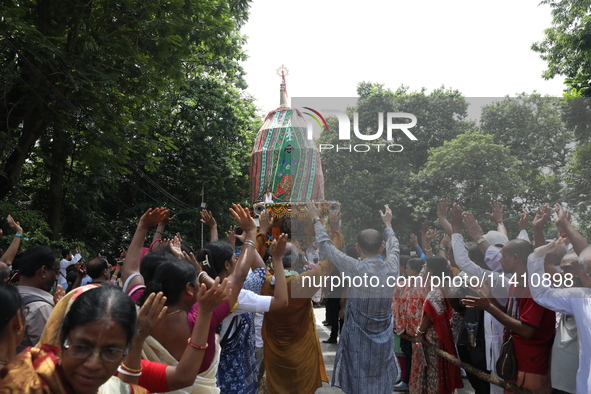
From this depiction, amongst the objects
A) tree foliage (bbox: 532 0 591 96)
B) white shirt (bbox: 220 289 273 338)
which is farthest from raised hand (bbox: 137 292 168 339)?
tree foliage (bbox: 532 0 591 96)

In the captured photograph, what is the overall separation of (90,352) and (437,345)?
14.8 ft

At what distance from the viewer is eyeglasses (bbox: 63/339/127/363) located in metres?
1.81

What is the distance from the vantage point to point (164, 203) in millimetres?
21891

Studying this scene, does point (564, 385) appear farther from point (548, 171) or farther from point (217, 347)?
point (217, 347)

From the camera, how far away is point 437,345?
563cm

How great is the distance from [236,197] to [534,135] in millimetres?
19394

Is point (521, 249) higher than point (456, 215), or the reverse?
point (456, 215)

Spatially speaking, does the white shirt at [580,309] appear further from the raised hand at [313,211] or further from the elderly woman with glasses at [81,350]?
Result: the elderly woman with glasses at [81,350]

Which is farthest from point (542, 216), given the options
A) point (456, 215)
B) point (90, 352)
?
point (90, 352)

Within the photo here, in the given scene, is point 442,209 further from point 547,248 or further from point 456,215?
point 547,248

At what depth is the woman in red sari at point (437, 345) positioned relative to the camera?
18.1 feet

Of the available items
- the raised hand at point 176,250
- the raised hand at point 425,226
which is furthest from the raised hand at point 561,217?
the raised hand at point 176,250

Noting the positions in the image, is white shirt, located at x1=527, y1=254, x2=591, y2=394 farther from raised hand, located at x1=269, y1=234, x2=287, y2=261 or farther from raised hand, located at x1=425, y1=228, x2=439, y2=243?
raised hand, located at x1=269, y1=234, x2=287, y2=261

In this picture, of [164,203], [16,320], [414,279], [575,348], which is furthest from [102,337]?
[164,203]
